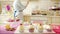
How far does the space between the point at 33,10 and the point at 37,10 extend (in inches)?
3.9

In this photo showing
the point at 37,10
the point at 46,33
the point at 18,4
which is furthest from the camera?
the point at 37,10

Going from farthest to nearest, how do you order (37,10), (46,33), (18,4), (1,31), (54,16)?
(37,10) → (54,16) → (18,4) → (1,31) → (46,33)

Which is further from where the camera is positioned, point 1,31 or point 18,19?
point 18,19

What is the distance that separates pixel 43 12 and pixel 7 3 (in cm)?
87

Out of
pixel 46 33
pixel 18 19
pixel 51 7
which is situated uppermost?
pixel 51 7

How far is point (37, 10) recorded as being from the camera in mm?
2922

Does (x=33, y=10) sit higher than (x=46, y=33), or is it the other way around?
(x=33, y=10)

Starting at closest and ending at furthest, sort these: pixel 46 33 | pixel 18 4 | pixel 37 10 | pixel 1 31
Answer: pixel 46 33 < pixel 1 31 < pixel 18 4 < pixel 37 10

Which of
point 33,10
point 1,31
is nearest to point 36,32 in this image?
point 1,31

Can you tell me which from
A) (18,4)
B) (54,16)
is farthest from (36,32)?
(54,16)

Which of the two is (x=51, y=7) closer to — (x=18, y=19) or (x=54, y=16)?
(x=54, y=16)

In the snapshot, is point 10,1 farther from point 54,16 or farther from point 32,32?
point 32,32

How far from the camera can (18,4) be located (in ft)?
6.58

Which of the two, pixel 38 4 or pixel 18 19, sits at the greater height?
pixel 38 4
